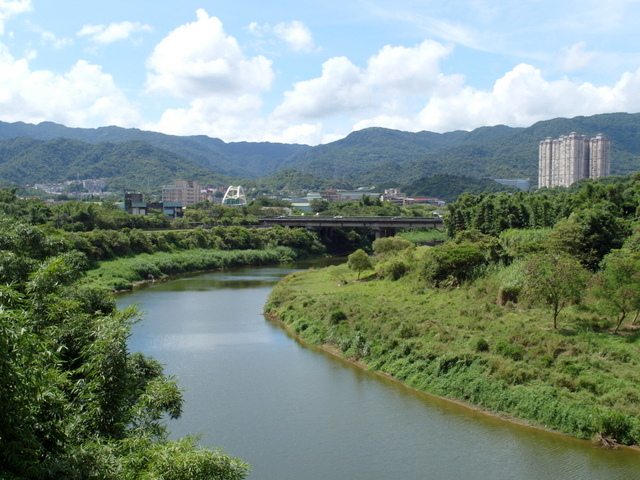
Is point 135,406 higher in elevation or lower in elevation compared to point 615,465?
higher

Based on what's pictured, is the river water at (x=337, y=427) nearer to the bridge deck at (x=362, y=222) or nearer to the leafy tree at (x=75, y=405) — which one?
the leafy tree at (x=75, y=405)

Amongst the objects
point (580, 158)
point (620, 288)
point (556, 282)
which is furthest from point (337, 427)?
point (580, 158)

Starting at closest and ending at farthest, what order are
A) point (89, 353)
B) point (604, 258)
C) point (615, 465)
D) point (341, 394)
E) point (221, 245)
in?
point (89, 353)
point (615, 465)
point (341, 394)
point (604, 258)
point (221, 245)

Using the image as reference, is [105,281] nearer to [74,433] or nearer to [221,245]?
[221,245]

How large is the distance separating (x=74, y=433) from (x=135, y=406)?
79.5 inches

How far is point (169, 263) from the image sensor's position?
5600cm

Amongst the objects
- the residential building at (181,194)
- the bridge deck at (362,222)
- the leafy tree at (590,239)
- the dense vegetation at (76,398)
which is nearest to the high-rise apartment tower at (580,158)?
the residential building at (181,194)

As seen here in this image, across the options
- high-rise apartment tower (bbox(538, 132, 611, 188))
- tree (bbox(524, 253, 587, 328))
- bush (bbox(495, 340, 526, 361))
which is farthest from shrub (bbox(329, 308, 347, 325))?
high-rise apartment tower (bbox(538, 132, 611, 188))

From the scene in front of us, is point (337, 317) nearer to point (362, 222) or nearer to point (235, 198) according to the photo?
point (362, 222)

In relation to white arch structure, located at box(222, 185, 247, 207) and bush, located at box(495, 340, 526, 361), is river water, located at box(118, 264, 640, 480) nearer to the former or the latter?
bush, located at box(495, 340, 526, 361)

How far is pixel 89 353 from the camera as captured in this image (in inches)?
437

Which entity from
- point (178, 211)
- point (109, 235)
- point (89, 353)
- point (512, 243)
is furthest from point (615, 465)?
point (178, 211)

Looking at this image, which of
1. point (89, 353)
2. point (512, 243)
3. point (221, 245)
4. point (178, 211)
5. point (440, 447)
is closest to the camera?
point (89, 353)

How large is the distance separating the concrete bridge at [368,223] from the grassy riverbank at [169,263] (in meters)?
9.59
